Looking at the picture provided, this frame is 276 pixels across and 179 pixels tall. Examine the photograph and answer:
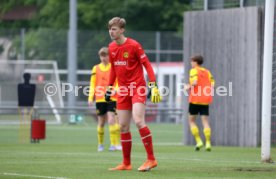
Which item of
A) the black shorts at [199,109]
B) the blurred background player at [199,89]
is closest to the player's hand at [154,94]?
the blurred background player at [199,89]

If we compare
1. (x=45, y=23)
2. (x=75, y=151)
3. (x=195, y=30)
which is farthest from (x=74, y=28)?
(x=45, y=23)

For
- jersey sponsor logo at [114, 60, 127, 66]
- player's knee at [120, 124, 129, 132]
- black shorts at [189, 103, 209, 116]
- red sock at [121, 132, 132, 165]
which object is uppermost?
jersey sponsor logo at [114, 60, 127, 66]

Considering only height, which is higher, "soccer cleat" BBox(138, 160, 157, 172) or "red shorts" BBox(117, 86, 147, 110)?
"red shorts" BBox(117, 86, 147, 110)

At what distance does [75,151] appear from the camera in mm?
20703

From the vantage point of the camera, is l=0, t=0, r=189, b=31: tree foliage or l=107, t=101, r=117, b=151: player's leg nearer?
l=107, t=101, r=117, b=151: player's leg

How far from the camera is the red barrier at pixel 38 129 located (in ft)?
83.0

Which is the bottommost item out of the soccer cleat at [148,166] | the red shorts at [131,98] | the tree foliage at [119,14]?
the soccer cleat at [148,166]

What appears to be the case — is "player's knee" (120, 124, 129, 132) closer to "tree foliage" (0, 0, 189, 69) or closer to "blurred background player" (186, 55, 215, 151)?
"blurred background player" (186, 55, 215, 151)

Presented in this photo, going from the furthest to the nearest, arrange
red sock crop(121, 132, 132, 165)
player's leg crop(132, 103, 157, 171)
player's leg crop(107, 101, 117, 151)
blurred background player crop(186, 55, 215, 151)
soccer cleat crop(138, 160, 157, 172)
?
blurred background player crop(186, 55, 215, 151), player's leg crop(107, 101, 117, 151), red sock crop(121, 132, 132, 165), player's leg crop(132, 103, 157, 171), soccer cleat crop(138, 160, 157, 172)

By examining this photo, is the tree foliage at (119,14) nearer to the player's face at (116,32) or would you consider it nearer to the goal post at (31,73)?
the goal post at (31,73)

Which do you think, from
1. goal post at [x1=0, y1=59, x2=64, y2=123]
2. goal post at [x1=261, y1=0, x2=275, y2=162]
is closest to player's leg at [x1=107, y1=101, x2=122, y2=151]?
goal post at [x1=261, y1=0, x2=275, y2=162]

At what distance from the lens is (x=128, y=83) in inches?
586

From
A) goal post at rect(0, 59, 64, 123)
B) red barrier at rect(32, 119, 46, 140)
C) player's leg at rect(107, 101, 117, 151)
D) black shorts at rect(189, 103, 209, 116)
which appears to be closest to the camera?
player's leg at rect(107, 101, 117, 151)

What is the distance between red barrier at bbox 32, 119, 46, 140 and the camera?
2528 cm
